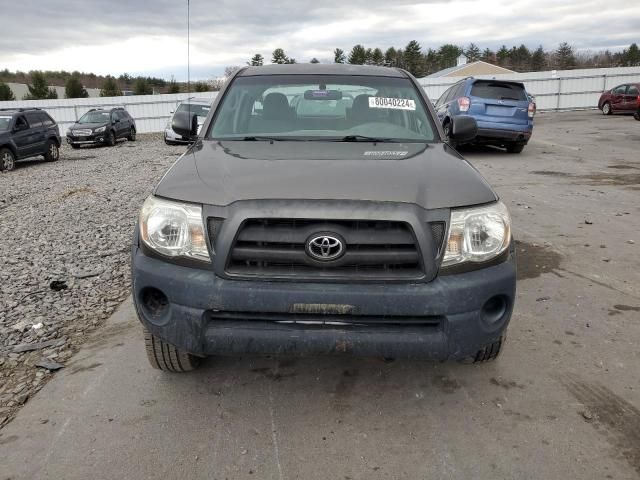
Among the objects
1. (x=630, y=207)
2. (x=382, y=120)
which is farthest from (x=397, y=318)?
(x=630, y=207)

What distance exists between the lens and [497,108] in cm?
1246

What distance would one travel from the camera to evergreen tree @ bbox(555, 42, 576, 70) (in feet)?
275

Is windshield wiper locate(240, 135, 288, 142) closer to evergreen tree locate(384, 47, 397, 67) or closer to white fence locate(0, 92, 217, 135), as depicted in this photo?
white fence locate(0, 92, 217, 135)

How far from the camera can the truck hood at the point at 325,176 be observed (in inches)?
95.0

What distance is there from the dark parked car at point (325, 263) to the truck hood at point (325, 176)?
0.01 m

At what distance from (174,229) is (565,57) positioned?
100246 mm

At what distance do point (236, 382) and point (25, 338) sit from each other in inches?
67.7

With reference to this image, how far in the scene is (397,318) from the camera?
238cm

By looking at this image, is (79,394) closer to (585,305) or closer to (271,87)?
(271,87)

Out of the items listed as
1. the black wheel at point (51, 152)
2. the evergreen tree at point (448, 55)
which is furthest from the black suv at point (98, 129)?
the evergreen tree at point (448, 55)

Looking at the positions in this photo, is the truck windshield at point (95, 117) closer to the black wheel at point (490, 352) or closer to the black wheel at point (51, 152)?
the black wheel at point (51, 152)

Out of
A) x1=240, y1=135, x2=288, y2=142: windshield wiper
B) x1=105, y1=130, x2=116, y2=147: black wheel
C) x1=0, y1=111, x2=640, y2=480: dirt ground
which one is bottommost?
x1=0, y1=111, x2=640, y2=480: dirt ground

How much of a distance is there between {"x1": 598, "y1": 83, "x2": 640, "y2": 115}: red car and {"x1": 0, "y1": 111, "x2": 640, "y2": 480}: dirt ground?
24.3m

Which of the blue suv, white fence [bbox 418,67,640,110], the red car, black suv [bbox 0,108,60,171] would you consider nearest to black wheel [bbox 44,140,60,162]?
black suv [bbox 0,108,60,171]
